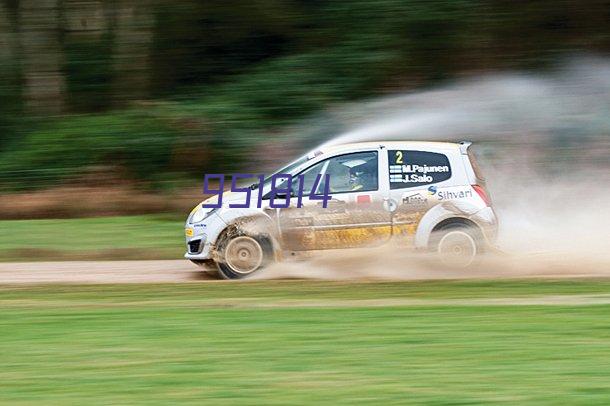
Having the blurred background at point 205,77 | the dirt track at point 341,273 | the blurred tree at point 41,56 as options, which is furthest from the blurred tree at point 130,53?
the dirt track at point 341,273

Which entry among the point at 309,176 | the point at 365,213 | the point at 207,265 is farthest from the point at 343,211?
the point at 207,265

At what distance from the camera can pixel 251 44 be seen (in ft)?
79.9

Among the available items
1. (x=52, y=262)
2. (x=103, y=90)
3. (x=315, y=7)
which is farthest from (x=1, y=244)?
(x=315, y=7)

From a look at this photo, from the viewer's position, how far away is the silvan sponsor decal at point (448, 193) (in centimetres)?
1285

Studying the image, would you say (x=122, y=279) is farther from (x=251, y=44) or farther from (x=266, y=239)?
(x=251, y=44)

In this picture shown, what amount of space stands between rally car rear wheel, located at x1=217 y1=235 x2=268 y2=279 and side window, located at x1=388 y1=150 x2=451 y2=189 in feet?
6.00

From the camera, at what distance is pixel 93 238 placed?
16.9m

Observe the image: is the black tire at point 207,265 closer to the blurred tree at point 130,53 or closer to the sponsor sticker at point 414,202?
the sponsor sticker at point 414,202

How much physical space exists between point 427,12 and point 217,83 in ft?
17.0

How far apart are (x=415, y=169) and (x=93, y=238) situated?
20.7ft

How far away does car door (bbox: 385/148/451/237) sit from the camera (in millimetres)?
12773

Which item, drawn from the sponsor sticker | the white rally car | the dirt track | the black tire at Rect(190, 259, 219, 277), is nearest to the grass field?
the dirt track

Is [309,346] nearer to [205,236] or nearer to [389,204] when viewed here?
[389,204]

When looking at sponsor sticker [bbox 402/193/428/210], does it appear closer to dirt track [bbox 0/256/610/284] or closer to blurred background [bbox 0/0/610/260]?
dirt track [bbox 0/256/610/284]
